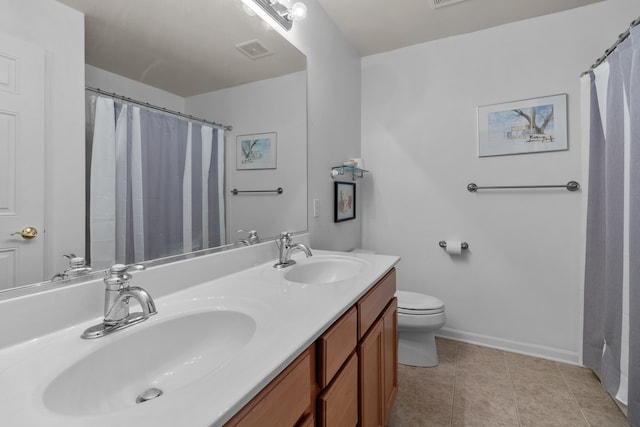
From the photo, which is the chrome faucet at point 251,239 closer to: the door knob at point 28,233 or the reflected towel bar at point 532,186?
the door knob at point 28,233

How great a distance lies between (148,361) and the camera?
0.69 meters

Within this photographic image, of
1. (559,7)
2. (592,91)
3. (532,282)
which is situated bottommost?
(532,282)

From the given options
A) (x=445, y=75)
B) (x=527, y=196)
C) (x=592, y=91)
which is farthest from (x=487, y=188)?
(x=445, y=75)

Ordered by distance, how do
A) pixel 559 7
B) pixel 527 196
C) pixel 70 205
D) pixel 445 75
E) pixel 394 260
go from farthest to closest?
pixel 445 75 → pixel 527 196 → pixel 559 7 → pixel 394 260 → pixel 70 205

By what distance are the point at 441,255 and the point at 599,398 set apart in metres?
1.12

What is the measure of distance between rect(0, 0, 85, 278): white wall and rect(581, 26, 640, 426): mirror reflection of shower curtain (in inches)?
78.7

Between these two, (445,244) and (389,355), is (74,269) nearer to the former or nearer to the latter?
(389,355)

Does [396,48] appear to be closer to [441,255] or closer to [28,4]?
[441,255]

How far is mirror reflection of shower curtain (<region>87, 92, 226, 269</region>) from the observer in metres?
0.78

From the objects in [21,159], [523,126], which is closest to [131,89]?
[21,159]

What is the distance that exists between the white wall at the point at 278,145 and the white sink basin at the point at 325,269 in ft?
0.76

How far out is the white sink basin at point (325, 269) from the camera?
135 centimetres

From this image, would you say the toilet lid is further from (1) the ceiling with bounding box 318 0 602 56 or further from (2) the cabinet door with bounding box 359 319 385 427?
(1) the ceiling with bounding box 318 0 602 56

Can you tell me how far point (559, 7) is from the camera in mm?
1854
